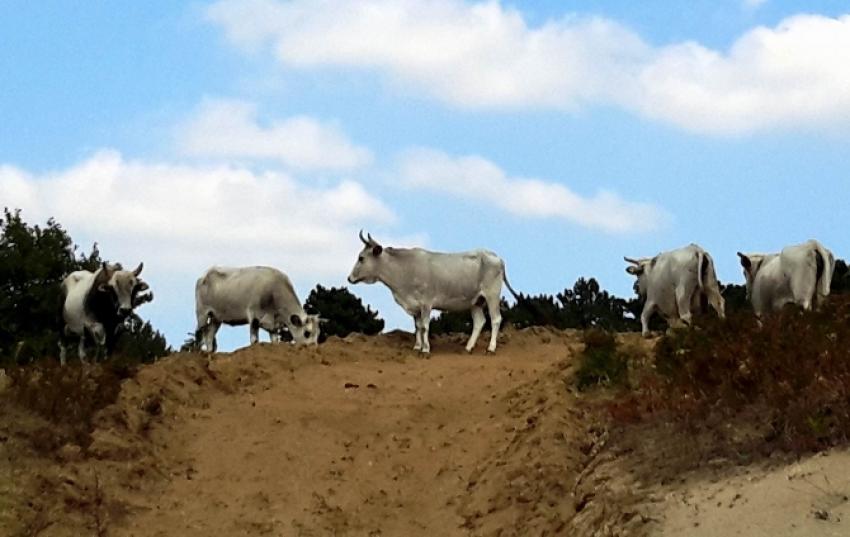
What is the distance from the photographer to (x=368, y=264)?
27188 millimetres

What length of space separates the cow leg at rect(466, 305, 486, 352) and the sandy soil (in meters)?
5.31

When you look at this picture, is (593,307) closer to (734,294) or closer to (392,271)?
(734,294)

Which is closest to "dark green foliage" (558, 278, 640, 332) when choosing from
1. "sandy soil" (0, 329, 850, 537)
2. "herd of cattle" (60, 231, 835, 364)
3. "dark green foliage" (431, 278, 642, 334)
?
"dark green foliage" (431, 278, 642, 334)

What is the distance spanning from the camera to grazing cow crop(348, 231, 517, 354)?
26609mm

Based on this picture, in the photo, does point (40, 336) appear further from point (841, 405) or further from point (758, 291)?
point (841, 405)

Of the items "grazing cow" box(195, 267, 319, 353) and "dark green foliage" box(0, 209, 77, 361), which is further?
"dark green foliage" box(0, 209, 77, 361)

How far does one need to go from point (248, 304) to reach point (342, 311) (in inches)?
389

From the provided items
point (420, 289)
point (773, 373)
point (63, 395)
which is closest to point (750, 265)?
point (420, 289)

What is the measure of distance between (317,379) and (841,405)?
10149mm

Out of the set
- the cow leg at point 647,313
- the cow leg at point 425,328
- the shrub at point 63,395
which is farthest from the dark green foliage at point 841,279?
the shrub at point 63,395

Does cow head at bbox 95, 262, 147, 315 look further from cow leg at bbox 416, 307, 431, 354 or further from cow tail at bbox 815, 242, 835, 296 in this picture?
cow tail at bbox 815, 242, 835, 296

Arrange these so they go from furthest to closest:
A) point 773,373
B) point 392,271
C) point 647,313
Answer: point 392,271
point 647,313
point 773,373

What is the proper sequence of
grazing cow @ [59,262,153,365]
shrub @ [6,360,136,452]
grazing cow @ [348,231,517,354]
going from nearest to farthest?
shrub @ [6,360,136,452]
grazing cow @ [59,262,153,365]
grazing cow @ [348,231,517,354]

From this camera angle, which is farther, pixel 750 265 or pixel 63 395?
pixel 750 265
